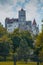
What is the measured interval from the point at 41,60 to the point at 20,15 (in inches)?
2236

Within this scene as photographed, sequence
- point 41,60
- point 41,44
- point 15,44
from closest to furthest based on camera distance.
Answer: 1. point 41,60
2. point 41,44
3. point 15,44

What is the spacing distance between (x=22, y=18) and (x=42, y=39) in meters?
43.9

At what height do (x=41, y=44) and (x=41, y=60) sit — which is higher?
(x=41, y=60)

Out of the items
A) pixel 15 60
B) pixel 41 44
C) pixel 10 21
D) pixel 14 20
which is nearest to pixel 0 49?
pixel 41 44

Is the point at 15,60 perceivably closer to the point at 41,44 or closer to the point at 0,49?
the point at 41,44

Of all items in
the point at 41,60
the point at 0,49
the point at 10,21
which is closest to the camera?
the point at 41,60

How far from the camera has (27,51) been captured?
17.5 meters

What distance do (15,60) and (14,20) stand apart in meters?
50.1

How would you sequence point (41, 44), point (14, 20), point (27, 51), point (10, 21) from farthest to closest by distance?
1. point (10, 21)
2. point (14, 20)
3. point (27, 51)
4. point (41, 44)

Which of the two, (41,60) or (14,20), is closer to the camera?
(41,60)

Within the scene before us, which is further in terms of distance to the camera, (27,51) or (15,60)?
(27,51)

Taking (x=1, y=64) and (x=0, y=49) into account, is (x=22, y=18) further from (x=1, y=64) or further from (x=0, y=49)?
(x=1, y=64)

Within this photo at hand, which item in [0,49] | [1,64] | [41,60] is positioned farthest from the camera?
[0,49]

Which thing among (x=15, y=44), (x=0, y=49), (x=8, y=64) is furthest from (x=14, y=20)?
(x=8, y=64)
